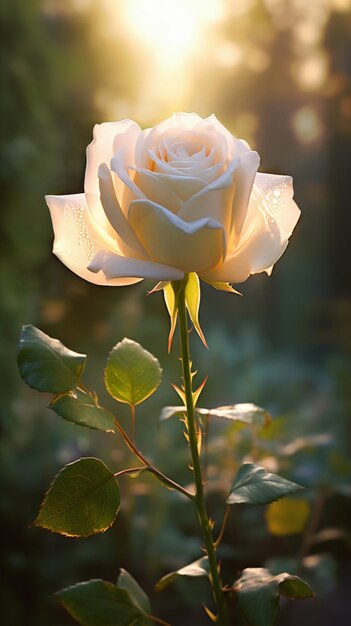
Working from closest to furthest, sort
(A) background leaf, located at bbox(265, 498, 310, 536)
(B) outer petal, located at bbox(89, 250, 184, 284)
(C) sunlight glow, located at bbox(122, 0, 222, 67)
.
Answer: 1. (B) outer petal, located at bbox(89, 250, 184, 284)
2. (A) background leaf, located at bbox(265, 498, 310, 536)
3. (C) sunlight glow, located at bbox(122, 0, 222, 67)

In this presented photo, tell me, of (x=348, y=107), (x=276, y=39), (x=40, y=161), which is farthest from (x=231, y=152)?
(x=276, y=39)

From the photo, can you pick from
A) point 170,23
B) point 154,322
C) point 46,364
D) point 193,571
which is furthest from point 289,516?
point 154,322

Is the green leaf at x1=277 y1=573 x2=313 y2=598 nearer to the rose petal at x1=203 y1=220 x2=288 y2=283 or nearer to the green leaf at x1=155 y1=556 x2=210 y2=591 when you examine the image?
the green leaf at x1=155 y1=556 x2=210 y2=591

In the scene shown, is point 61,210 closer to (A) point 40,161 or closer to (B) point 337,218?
(A) point 40,161

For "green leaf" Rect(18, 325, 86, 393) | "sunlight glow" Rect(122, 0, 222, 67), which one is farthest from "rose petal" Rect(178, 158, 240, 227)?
"sunlight glow" Rect(122, 0, 222, 67)

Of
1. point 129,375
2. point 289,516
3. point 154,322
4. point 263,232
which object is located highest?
point 263,232

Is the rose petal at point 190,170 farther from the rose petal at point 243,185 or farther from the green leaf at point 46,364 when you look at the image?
the green leaf at point 46,364

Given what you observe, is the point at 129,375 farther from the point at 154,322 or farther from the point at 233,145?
the point at 154,322
